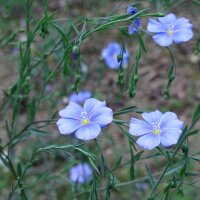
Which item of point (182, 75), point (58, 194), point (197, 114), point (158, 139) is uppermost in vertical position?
point (197, 114)

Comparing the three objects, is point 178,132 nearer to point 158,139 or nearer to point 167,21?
point 158,139

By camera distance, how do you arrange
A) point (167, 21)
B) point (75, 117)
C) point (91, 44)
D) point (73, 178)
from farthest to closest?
1. point (91, 44)
2. point (73, 178)
3. point (167, 21)
4. point (75, 117)

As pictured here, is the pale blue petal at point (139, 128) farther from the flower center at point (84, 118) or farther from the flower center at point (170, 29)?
the flower center at point (170, 29)

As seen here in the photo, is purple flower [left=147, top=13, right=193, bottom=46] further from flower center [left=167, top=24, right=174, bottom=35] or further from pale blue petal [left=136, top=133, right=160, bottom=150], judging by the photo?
pale blue petal [left=136, top=133, right=160, bottom=150]

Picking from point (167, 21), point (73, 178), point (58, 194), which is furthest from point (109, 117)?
point (58, 194)

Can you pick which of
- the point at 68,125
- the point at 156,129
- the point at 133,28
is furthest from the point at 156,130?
the point at 133,28

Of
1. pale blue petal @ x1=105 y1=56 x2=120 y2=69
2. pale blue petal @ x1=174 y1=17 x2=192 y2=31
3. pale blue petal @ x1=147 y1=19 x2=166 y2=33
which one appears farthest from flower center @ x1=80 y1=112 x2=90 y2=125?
pale blue petal @ x1=105 y1=56 x2=120 y2=69

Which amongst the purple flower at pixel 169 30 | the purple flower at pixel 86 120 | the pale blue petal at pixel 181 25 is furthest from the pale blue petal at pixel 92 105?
the pale blue petal at pixel 181 25

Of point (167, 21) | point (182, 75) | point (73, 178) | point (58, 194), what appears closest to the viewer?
point (167, 21)
